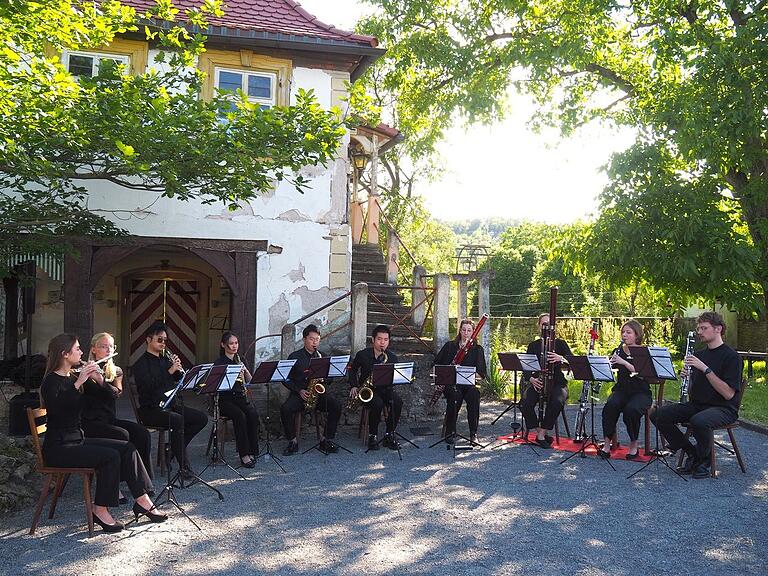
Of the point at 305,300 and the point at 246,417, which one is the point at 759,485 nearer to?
the point at 246,417

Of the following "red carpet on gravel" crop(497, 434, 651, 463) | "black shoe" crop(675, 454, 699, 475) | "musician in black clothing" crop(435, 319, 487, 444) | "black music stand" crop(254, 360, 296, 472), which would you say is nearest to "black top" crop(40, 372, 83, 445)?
"black music stand" crop(254, 360, 296, 472)

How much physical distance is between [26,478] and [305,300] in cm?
531

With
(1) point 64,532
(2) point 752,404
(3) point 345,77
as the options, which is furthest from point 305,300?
(2) point 752,404

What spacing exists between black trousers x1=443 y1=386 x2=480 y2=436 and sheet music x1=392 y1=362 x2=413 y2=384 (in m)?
0.82

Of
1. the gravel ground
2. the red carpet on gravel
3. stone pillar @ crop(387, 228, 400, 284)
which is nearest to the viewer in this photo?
the gravel ground

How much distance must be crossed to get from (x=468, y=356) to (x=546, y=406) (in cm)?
112

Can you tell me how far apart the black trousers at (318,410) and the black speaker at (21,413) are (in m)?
2.66

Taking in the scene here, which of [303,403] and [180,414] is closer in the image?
[180,414]

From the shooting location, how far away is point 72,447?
5.43m

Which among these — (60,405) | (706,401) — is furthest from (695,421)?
(60,405)

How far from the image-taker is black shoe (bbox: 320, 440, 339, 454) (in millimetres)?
8336

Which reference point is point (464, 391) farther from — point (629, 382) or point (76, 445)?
point (76, 445)

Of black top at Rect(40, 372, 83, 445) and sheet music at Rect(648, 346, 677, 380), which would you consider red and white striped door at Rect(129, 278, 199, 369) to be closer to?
black top at Rect(40, 372, 83, 445)

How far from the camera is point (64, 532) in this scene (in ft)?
17.3
